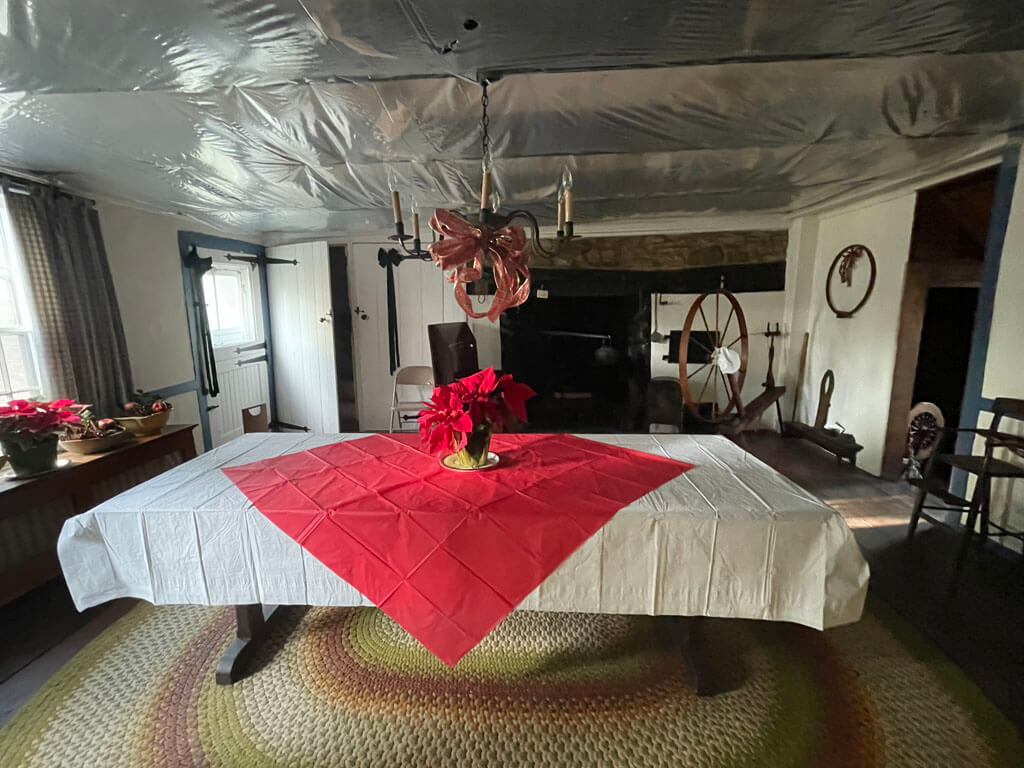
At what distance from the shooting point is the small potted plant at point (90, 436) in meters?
2.21

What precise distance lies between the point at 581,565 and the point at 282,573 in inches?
35.5

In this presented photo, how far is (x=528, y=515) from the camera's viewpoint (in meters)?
1.31

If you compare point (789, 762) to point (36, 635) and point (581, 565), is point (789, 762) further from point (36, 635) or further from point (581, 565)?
point (36, 635)

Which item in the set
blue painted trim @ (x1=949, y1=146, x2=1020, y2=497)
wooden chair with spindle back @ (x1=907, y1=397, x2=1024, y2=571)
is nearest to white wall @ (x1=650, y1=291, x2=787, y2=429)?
blue painted trim @ (x1=949, y1=146, x2=1020, y2=497)

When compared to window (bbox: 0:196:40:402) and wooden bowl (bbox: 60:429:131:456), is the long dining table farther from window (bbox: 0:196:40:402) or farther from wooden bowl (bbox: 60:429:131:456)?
window (bbox: 0:196:40:402)

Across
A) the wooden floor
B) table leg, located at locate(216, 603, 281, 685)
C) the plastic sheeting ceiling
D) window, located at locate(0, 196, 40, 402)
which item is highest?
the plastic sheeting ceiling

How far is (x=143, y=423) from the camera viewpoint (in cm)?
256

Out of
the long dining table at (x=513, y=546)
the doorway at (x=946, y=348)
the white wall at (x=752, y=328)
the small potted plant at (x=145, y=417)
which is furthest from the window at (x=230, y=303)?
the doorway at (x=946, y=348)

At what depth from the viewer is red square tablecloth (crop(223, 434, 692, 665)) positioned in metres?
1.23

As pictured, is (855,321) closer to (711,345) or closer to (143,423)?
(711,345)

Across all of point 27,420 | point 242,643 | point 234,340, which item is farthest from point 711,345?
point 27,420

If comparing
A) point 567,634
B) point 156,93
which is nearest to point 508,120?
point 156,93

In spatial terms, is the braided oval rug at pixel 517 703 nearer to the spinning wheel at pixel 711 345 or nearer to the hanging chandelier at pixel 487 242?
the hanging chandelier at pixel 487 242

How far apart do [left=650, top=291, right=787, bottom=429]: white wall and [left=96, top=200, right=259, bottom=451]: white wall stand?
13.8 feet
